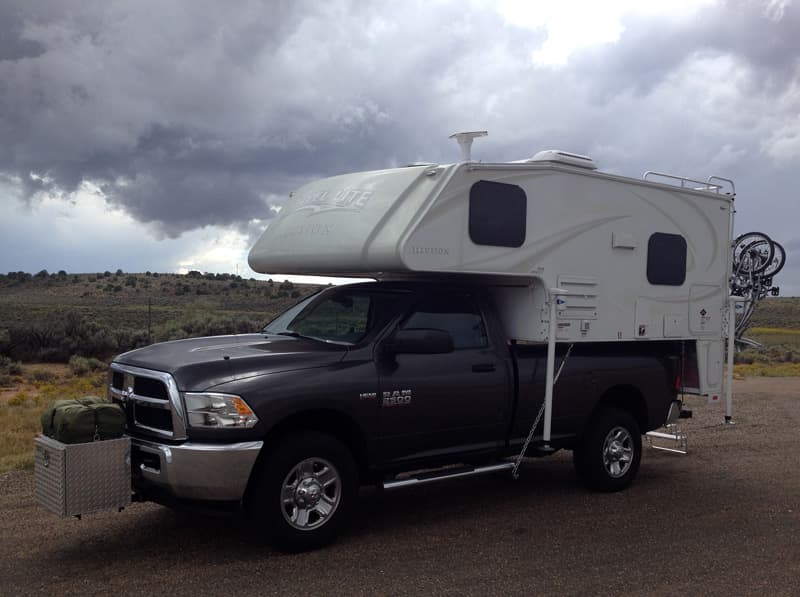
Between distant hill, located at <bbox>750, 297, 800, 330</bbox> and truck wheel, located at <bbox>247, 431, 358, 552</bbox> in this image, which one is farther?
distant hill, located at <bbox>750, 297, 800, 330</bbox>

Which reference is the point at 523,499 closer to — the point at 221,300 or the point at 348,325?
the point at 348,325

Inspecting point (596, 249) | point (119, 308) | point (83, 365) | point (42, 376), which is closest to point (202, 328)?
point (83, 365)

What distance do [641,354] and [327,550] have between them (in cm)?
432

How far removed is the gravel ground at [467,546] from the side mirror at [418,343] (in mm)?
1450

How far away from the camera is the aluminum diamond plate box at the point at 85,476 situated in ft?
18.7

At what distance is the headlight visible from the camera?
589 centimetres

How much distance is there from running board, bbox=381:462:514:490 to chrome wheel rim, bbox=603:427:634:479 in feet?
4.62

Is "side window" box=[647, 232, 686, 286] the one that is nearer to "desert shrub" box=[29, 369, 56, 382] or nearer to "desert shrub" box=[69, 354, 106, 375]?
"desert shrub" box=[29, 369, 56, 382]

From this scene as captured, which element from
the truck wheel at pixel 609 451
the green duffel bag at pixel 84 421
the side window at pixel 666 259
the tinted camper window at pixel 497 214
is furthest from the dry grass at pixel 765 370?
the green duffel bag at pixel 84 421

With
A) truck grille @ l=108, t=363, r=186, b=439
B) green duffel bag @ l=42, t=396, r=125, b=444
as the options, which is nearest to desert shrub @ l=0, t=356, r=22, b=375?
truck grille @ l=108, t=363, r=186, b=439

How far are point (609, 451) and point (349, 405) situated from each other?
333cm

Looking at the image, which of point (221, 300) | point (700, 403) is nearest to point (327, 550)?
point (700, 403)

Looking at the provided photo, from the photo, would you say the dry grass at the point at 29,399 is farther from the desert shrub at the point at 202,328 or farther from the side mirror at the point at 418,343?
the side mirror at the point at 418,343

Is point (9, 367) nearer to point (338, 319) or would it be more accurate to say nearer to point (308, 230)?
point (308, 230)
